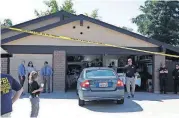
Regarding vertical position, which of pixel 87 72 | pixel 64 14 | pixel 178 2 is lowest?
pixel 87 72

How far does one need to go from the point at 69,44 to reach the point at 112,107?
22.1ft

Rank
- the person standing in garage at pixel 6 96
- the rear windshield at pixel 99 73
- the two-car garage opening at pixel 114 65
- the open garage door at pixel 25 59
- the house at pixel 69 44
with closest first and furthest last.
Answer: the person standing in garage at pixel 6 96
the rear windshield at pixel 99 73
the house at pixel 69 44
the open garage door at pixel 25 59
the two-car garage opening at pixel 114 65

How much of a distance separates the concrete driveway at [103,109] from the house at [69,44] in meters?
4.22

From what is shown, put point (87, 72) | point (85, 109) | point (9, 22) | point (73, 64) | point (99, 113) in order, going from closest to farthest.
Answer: point (99, 113) → point (85, 109) → point (87, 72) → point (73, 64) → point (9, 22)

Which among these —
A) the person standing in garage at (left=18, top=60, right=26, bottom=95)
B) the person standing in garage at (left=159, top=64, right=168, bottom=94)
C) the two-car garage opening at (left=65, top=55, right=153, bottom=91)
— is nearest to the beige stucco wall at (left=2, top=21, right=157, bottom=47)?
the two-car garage opening at (left=65, top=55, right=153, bottom=91)

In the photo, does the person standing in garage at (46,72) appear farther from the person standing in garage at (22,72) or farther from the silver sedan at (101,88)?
the silver sedan at (101,88)

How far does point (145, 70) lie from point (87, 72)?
8.30m

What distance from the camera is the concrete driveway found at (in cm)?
1002

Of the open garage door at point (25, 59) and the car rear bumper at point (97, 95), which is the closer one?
the car rear bumper at point (97, 95)

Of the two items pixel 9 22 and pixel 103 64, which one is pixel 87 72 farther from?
pixel 9 22

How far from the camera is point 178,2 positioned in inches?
1494

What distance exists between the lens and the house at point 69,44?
56.2 ft

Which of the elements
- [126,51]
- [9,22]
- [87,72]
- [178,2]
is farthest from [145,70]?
[9,22]

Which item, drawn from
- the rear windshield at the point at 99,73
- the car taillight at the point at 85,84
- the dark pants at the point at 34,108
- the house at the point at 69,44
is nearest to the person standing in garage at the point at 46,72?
the house at the point at 69,44
